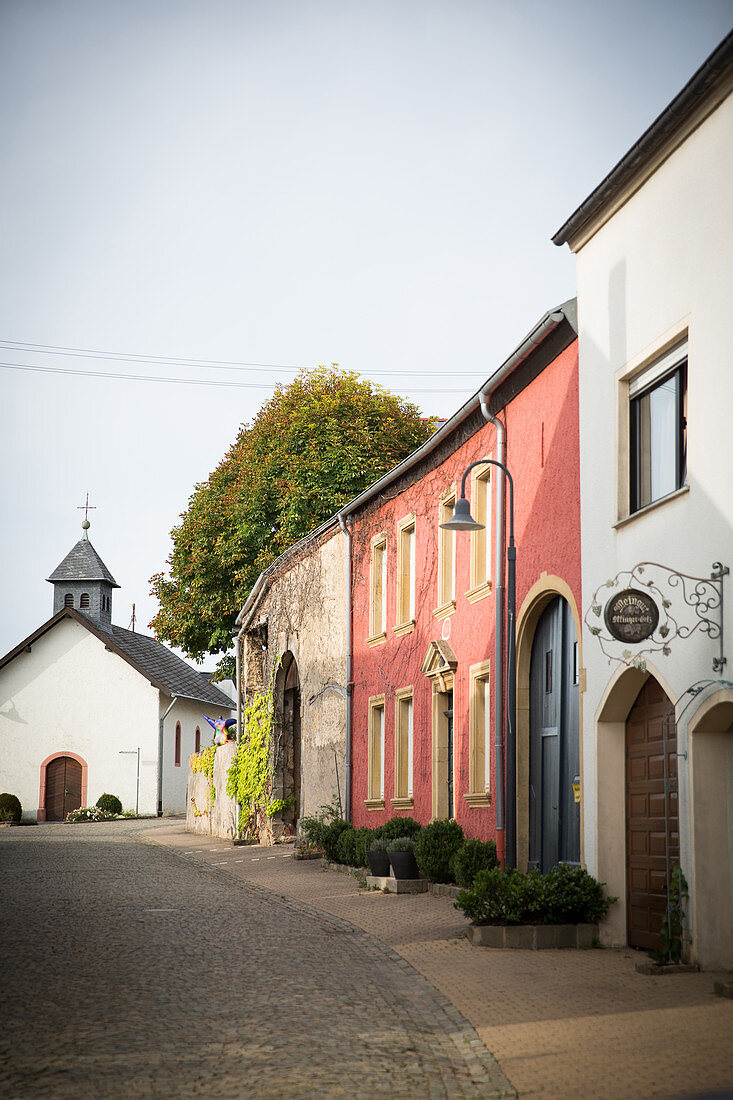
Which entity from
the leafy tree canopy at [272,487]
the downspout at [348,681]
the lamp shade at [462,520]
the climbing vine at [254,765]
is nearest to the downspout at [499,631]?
the lamp shade at [462,520]

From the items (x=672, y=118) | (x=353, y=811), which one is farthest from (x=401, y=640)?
(x=672, y=118)

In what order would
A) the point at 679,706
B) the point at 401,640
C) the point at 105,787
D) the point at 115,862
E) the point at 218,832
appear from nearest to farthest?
the point at 679,706 < the point at 401,640 < the point at 115,862 < the point at 218,832 < the point at 105,787

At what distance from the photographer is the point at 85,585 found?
182 feet

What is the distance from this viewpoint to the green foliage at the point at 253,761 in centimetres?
2736

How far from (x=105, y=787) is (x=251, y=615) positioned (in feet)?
70.2

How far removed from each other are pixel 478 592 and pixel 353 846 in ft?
17.9

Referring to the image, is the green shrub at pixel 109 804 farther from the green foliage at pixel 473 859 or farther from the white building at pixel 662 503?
the white building at pixel 662 503

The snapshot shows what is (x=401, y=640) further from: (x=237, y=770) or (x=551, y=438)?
(x=237, y=770)

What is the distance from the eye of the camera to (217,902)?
15.2 m

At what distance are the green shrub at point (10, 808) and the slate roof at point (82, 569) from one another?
12103 mm

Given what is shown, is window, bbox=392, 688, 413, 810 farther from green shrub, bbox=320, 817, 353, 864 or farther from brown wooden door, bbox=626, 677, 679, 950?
brown wooden door, bbox=626, 677, 679, 950

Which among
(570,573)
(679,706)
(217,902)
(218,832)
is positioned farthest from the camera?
(218,832)

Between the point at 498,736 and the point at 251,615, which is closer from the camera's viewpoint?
the point at 498,736

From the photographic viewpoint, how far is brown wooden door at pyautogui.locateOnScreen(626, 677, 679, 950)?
10.7 metres
